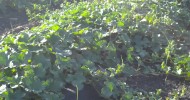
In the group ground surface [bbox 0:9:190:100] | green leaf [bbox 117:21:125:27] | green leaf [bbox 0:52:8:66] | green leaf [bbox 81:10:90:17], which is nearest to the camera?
green leaf [bbox 0:52:8:66]

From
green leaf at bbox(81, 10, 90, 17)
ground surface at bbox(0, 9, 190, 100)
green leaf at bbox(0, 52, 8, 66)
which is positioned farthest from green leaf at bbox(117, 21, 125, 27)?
green leaf at bbox(0, 52, 8, 66)

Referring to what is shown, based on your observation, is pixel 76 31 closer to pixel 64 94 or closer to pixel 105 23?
pixel 105 23

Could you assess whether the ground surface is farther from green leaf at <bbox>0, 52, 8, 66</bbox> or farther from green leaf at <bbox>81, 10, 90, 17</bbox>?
green leaf at <bbox>81, 10, 90, 17</bbox>

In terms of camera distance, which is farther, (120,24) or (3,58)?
(120,24)

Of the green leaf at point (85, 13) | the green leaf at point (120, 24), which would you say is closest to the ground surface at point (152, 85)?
the green leaf at point (120, 24)

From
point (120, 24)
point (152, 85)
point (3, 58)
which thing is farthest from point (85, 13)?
point (3, 58)

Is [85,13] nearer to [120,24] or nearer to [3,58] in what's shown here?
[120,24]

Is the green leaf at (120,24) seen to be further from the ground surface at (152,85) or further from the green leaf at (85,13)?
the ground surface at (152,85)

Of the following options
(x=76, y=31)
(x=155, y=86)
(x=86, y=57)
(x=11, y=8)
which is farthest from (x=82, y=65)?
(x=11, y=8)

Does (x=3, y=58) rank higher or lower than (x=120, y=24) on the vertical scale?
higher

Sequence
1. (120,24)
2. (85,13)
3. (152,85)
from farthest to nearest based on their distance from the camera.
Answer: (85,13)
(120,24)
(152,85)

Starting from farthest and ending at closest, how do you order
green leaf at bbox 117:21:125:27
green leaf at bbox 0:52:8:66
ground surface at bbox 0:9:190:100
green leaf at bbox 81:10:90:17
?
green leaf at bbox 81:10:90:17 < green leaf at bbox 117:21:125:27 < ground surface at bbox 0:9:190:100 < green leaf at bbox 0:52:8:66

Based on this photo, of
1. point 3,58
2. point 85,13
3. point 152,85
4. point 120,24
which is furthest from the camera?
point 85,13

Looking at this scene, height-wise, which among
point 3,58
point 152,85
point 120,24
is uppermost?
point 3,58
